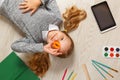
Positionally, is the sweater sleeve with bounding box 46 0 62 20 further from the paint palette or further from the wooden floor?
the paint palette

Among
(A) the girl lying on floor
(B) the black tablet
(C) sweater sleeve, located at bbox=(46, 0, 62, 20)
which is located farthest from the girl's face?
(B) the black tablet

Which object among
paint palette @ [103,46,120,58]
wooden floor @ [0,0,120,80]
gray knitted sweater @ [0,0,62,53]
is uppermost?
gray knitted sweater @ [0,0,62,53]

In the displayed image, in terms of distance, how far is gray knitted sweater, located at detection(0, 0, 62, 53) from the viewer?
1.09m

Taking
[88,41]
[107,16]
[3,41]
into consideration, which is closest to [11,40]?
[3,41]

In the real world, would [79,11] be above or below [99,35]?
above

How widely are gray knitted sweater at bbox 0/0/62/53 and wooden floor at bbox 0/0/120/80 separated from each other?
8 cm

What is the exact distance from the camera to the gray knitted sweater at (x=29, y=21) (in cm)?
109

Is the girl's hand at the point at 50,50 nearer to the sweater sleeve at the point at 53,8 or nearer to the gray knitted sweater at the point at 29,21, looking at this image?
the gray knitted sweater at the point at 29,21

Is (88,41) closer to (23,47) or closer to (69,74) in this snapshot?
(69,74)

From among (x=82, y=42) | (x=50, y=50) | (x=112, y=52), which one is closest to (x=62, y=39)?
(x=50, y=50)

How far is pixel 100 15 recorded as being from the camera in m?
1.16

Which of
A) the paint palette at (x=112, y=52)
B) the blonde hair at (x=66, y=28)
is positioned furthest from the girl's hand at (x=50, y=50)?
the paint palette at (x=112, y=52)

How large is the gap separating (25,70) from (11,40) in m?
0.18

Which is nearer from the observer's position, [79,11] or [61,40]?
[61,40]
